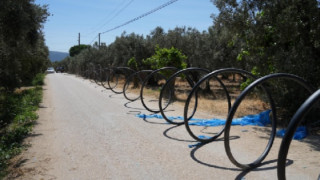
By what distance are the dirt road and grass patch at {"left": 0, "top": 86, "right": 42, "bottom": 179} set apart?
0.80 feet

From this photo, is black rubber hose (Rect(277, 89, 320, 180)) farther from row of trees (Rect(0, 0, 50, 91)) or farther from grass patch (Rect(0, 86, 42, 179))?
row of trees (Rect(0, 0, 50, 91))

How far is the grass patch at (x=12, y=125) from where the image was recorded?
19.5ft

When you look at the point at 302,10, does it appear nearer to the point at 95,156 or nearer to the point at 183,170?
the point at 183,170

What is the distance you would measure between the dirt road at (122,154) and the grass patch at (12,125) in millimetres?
245

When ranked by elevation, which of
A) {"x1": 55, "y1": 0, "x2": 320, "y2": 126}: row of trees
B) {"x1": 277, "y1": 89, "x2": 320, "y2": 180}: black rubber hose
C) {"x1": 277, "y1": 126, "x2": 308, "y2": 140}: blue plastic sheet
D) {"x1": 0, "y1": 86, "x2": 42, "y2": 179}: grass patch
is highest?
{"x1": 55, "y1": 0, "x2": 320, "y2": 126}: row of trees

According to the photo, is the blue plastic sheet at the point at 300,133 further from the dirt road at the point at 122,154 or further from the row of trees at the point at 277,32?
the row of trees at the point at 277,32

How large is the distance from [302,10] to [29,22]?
8719 mm

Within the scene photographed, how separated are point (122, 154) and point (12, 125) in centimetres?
471

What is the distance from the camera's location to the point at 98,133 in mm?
7500

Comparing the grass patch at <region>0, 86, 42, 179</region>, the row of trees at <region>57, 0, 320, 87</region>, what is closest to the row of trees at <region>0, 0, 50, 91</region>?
the grass patch at <region>0, 86, 42, 179</region>

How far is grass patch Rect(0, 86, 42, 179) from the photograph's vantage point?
5.93 meters

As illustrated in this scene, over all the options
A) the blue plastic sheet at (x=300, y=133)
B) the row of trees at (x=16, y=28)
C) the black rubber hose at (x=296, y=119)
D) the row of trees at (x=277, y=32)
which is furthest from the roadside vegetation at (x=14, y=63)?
the row of trees at (x=277, y=32)

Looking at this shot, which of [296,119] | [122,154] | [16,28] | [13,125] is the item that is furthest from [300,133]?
[16,28]

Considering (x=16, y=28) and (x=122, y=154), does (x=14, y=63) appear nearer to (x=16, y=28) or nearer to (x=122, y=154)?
(x=16, y=28)
